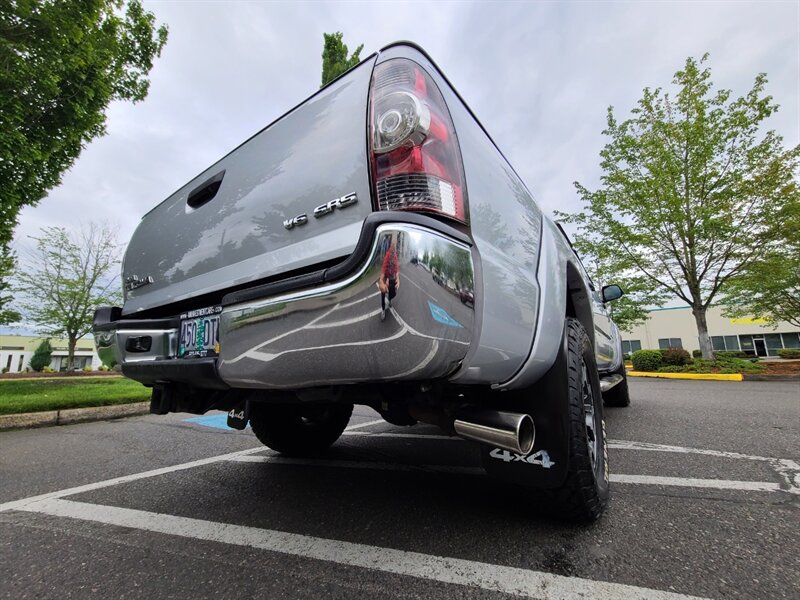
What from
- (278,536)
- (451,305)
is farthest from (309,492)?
(451,305)

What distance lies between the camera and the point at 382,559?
4.42 ft

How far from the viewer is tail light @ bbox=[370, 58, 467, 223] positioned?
1084 millimetres

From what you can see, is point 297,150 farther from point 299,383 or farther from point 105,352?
point 105,352

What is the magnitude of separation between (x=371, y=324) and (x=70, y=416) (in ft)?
18.3

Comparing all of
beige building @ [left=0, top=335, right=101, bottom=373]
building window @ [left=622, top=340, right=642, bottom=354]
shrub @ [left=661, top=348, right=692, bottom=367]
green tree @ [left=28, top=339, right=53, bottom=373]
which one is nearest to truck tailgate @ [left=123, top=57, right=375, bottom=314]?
shrub @ [left=661, top=348, right=692, bottom=367]

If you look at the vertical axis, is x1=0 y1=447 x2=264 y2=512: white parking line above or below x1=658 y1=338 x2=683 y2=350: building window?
below

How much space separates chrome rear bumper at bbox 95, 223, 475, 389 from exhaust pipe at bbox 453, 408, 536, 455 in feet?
0.96

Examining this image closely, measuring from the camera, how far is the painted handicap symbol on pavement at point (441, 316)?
939 mm

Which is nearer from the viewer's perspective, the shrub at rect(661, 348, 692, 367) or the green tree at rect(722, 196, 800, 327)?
the green tree at rect(722, 196, 800, 327)

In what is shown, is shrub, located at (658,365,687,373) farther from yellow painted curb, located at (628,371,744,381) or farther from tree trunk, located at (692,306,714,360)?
tree trunk, located at (692,306,714,360)

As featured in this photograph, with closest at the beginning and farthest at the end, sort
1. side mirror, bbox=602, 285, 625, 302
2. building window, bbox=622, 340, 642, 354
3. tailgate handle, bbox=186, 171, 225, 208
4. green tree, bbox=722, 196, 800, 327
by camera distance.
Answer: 1. tailgate handle, bbox=186, 171, 225, 208
2. side mirror, bbox=602, 285, 625, 302
3. green tree, bbox=722, 196, 800, 327
4. building window, bbox=622, 340, 642, 354

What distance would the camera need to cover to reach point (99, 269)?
1845 cm

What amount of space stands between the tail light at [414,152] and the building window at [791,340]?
140 ft

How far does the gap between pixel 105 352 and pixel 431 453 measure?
85.8 inches
